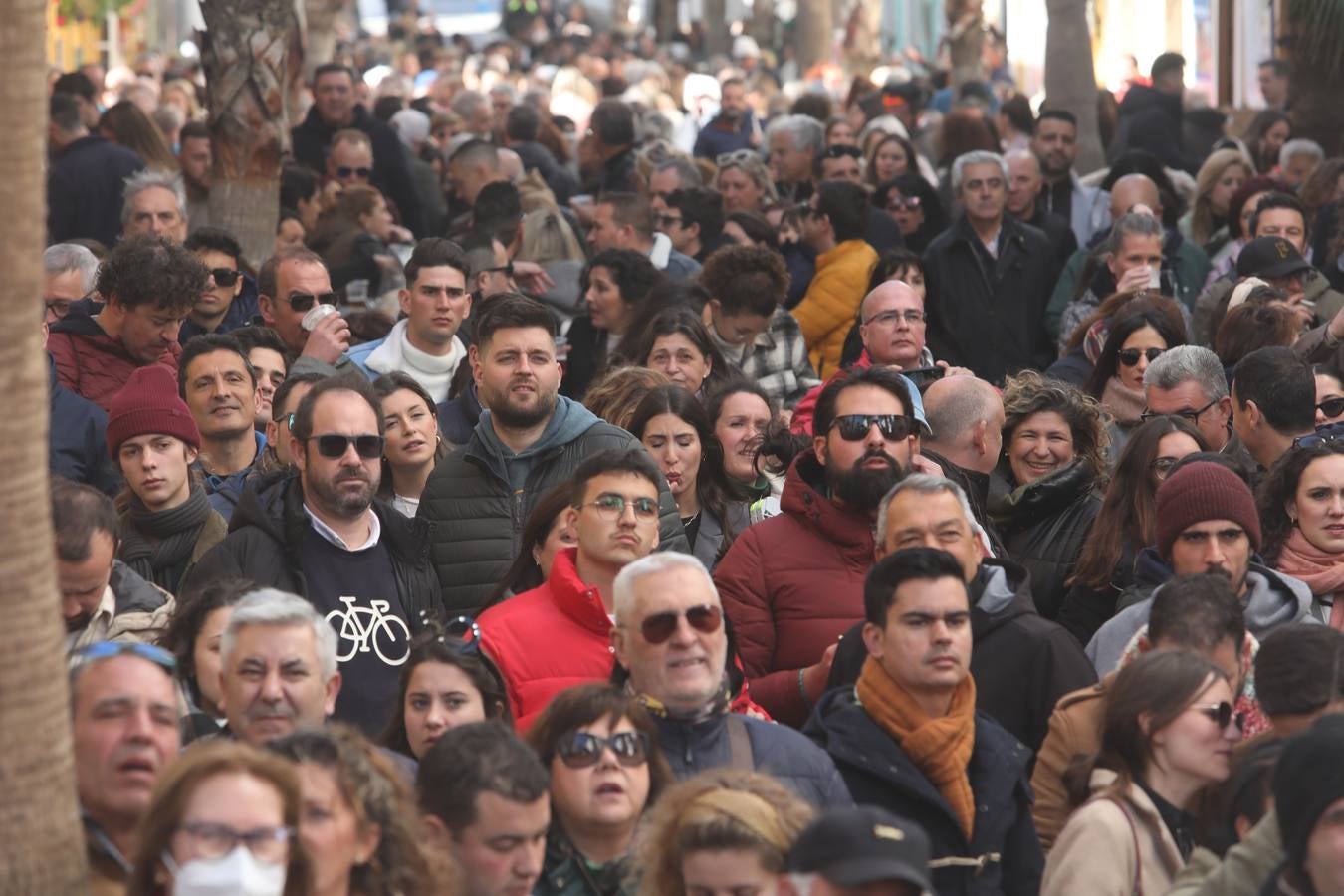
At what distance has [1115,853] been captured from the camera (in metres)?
6.04

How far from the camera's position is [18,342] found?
483 cm

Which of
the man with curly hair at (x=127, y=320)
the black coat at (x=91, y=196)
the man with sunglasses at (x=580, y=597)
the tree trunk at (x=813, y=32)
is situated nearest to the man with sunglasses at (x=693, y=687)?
the man with sunglasses at (x=580, y=597)

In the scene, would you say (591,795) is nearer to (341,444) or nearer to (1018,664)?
(1018,664)

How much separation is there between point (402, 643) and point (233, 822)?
301cm

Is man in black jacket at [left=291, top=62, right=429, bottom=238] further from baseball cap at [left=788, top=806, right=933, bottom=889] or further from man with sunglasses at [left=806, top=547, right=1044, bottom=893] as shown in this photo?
baseball cap at [left=788, top=806, right=933, bottom=889]

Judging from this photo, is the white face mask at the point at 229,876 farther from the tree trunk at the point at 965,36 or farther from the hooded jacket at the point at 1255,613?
the tree trunk at the point at 965,36

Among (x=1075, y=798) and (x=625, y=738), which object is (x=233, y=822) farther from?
(x=1075, y=798)

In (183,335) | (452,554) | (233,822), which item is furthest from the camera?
(183,335)

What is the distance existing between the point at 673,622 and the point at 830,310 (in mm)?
6742

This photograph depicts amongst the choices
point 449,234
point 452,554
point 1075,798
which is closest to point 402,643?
point 452,554

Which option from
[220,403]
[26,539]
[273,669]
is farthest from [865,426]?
[26,539]

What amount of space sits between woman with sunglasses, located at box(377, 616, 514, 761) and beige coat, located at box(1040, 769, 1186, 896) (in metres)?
1.55

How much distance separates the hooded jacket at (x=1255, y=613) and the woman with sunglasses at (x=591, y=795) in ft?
6.78

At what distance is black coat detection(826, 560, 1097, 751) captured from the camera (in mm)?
7215
